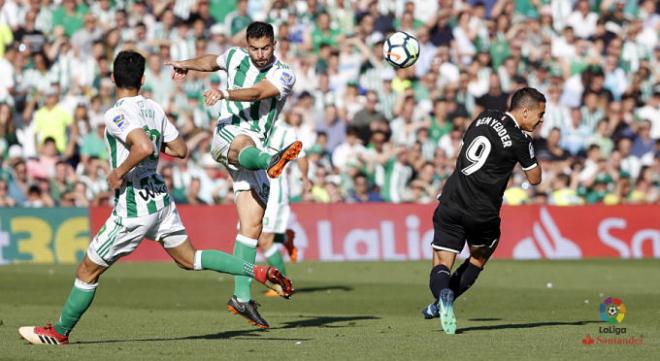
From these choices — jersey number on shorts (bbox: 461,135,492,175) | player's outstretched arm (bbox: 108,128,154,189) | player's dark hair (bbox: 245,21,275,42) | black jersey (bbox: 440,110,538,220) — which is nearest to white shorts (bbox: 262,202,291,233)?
player's dark hair (bbox: 245,21,275,42)

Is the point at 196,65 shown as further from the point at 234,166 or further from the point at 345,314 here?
the point at 345,314

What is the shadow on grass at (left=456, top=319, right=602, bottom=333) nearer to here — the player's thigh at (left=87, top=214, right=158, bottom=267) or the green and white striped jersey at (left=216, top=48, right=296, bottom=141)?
→ the green and white striped jersey at (left=216, top=48, right=296, bottom=141)

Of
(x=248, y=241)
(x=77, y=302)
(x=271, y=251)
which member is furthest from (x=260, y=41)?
(x=271, y=251)

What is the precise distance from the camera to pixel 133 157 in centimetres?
974

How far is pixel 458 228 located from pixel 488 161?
650 mm

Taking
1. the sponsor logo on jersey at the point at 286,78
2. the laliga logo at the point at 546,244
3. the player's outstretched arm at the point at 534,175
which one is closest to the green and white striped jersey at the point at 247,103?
the sponsor logo on jersey at the point at 286,78

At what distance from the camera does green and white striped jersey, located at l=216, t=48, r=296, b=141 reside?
12055mm

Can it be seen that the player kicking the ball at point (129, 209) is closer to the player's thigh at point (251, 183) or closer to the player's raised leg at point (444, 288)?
the player's raised leg at point (444, 288)

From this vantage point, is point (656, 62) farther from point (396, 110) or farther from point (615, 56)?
point (396, 110)

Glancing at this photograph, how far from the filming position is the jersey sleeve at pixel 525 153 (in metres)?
11.0

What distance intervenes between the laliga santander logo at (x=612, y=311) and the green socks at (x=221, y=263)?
12.9ft

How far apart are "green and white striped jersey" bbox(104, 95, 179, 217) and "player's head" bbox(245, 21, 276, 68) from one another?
6.02ft

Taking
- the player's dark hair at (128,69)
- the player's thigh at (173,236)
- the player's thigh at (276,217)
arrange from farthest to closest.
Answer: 1. the player's thigh at (276,217)
2. the player's thigh at (173,236)
3. the player's dark hair at (128,69)

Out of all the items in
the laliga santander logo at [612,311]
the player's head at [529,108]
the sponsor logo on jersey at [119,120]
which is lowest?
the laliga santander logo at [612,311]
